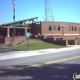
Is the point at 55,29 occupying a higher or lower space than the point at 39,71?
higher

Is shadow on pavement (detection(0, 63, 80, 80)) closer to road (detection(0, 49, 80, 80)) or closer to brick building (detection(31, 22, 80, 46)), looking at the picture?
road (detection(0, 49, 80, 80))

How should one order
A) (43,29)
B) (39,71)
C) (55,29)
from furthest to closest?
(55,29) < (43,29) < (39,71)

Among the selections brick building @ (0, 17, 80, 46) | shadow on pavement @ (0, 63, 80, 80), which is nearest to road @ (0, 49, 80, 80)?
shadow on pavement @ (0, 63, 80, 80)

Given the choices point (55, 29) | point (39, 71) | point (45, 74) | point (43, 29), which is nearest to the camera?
point (45, 74)

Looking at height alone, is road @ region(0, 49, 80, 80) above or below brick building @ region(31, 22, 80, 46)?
below

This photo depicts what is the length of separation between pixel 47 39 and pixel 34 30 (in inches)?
505

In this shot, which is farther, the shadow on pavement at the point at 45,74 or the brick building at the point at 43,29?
the brick building at the point at 43,29

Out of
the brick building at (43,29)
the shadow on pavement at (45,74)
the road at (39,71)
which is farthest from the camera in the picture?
the brick building at (43,29)

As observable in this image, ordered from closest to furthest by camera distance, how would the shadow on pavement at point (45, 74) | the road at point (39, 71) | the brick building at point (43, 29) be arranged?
the shadow on pavement at point (45, 74) < the road at point (39, 71) < the brick building at point (43, 29)

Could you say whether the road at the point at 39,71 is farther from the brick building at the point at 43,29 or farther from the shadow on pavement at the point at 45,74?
the brick building at the point at 43,29

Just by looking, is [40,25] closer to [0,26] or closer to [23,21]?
[23,21]

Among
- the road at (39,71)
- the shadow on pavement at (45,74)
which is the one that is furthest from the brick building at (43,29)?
the shadow on pavement at (45,74)

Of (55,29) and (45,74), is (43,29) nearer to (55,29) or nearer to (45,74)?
(55,29)

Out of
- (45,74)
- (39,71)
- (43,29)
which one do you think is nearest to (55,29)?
(43,29)
